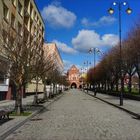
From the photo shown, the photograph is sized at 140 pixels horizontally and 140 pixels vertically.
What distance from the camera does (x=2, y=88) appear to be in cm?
3747

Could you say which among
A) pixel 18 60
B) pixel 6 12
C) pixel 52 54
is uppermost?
pixel 6 12

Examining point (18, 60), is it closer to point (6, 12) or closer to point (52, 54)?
point (6, 12)

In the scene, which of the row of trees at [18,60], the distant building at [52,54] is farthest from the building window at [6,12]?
the row of trees at [18,60]

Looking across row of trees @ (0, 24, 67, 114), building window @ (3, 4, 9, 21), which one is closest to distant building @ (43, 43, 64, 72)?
building window @ (3, 4, 9, 21)

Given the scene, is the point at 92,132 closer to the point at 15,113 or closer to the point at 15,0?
the point at 15,113

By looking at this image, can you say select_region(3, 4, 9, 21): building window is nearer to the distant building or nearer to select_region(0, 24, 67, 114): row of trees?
the distant building

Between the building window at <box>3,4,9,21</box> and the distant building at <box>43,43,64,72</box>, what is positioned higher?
the building window at <box>3,4,9,21</box>

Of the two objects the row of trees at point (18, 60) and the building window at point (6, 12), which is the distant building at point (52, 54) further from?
the row of trees at point (18, 60)

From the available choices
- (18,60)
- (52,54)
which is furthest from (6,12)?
(18,60)

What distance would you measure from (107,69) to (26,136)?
200 feet

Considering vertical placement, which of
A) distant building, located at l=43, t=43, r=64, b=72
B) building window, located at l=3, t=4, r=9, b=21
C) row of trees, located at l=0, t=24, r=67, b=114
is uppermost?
building window, located at l=3, t=4, r=9, b=21

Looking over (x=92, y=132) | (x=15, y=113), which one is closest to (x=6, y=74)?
(x=15, y=113)

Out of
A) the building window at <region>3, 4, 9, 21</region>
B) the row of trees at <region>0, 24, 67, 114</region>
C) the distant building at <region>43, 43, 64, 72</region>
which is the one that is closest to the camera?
the row of trees at <region>0, 24, 67, 114</region>

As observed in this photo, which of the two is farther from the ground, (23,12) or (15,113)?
(23,12)
